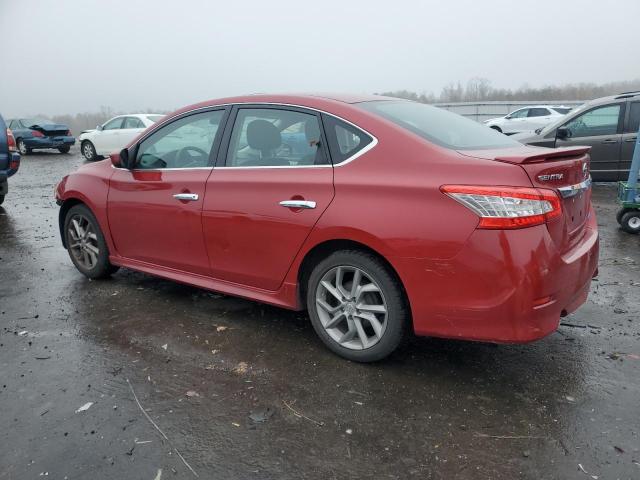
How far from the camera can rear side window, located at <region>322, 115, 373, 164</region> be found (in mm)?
3271

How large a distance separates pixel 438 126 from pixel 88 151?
18064 mm

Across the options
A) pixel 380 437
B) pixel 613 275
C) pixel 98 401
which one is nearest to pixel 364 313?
pixel 380 437

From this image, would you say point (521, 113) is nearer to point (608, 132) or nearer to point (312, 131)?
Answer: point (608, 132)

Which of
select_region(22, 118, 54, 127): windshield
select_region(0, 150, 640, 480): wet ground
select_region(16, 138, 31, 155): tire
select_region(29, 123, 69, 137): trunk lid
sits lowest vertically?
select_region(0, 150, 640, 480): wet ground

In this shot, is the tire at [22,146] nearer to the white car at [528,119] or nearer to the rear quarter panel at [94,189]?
the rear quarter panel at [94,189]

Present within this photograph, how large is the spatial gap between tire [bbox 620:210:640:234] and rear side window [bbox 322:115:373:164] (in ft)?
→ 16.5

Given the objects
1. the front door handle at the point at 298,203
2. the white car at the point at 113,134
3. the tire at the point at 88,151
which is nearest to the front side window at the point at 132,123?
the white car at the point at 113,134

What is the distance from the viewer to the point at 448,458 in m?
2.43

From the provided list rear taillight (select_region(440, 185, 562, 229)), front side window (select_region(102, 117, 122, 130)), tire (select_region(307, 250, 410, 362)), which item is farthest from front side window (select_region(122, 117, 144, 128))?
rear taillight (select_region(440, 185, 562, 229))

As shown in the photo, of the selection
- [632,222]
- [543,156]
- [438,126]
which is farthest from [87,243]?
[632,222]

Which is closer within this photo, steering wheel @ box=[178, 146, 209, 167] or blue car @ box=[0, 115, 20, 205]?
steering wheel @ box=[178, 146, 209, 167]

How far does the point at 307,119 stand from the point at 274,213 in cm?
68

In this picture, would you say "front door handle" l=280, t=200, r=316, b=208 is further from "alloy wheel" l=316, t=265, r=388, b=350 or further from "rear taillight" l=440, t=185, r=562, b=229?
"rear taillight" l=440, t=185, r=562, b=229

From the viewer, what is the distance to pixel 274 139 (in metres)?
3.67
